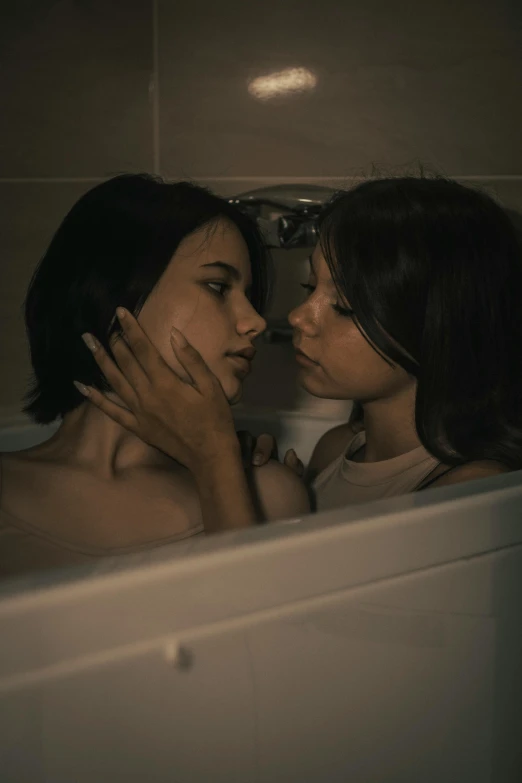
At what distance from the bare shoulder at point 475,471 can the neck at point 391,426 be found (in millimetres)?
119

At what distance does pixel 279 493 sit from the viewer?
0.93 metres

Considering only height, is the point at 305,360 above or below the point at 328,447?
above

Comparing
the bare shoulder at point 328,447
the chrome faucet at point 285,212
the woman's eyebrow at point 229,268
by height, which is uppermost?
the chrome faucet at point 285,212

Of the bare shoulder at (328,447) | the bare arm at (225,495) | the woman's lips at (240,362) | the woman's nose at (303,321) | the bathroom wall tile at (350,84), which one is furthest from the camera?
the bathroom wall tile at (350,84)

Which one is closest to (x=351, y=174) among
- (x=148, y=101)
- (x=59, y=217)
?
(x=148, y=101)

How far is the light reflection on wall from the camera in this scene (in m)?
1.50

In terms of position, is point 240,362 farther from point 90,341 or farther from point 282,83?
point 282,83

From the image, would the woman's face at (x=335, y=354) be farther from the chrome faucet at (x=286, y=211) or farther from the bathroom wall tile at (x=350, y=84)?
the bathroom wall tile at (x=350, y=84)

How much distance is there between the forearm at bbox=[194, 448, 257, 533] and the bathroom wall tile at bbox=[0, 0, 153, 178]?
90 centimetres

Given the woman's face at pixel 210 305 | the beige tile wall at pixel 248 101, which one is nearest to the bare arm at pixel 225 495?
the woman's face at pixel 210 305

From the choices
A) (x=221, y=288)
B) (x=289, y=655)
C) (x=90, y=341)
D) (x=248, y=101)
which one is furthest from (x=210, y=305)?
(x=248, y=101)

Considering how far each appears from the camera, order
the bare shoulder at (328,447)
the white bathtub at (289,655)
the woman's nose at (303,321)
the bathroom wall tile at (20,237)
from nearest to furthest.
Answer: the white bathtub at (289,655) < the woman's nose at (303,321) < the bare shoulder at (328,447) < the bathroom wall tile at (20,237)

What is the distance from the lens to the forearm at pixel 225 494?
82 centimetres

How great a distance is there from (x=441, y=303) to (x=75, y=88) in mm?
923
